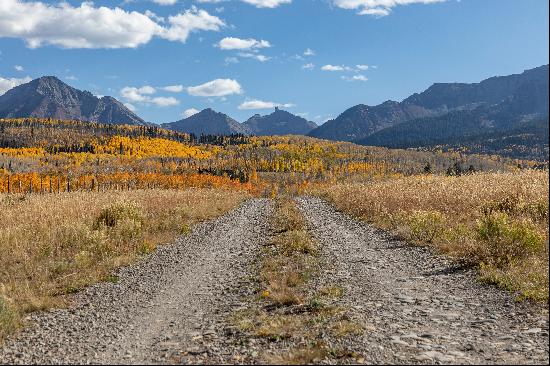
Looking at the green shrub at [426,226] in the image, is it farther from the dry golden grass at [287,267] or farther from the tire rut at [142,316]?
the tire rut at [142,316]

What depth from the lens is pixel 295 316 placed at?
9258 millimetres

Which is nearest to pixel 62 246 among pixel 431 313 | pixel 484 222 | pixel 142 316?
pixel 142 316

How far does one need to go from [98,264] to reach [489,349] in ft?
39.6

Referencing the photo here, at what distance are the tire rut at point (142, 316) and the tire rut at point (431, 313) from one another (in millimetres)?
3179

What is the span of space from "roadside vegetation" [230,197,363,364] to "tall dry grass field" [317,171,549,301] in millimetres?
4615

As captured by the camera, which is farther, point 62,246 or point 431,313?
point 62,246

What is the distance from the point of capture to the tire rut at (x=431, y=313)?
7082 mm

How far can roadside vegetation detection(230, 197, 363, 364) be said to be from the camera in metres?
7.14

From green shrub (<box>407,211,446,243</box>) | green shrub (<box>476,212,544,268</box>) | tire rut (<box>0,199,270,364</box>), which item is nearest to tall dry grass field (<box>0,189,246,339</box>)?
tire rut (<box>0,199,270,364</box>)

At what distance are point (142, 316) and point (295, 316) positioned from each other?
11.5 feet

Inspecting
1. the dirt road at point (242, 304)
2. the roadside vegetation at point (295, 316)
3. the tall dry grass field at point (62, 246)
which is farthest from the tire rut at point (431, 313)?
the tall dry grass field at point (62, 246)

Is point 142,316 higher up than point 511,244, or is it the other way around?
point 511,244

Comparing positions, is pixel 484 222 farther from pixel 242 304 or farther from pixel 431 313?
pixel 242 304

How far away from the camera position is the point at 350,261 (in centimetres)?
1517
